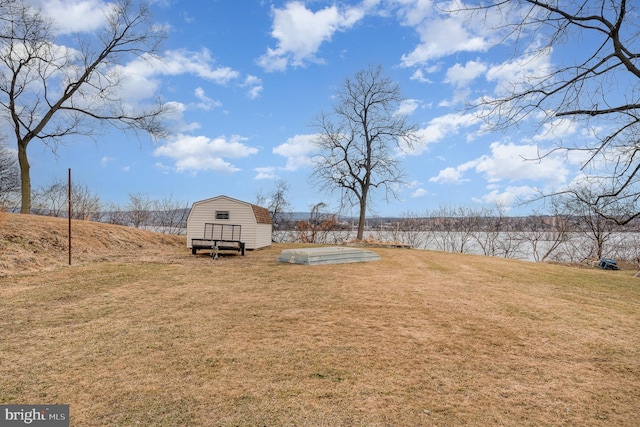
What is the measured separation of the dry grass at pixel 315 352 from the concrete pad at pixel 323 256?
3.40 metres

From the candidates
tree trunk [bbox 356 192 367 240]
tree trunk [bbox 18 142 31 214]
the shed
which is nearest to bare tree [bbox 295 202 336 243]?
tree trunk [bbox 356 192 367 240]

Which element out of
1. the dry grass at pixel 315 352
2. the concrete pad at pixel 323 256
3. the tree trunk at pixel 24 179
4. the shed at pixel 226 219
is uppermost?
the tree trunk at pixel 24 179

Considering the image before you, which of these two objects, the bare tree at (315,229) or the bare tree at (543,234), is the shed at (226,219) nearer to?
the bare tree at (315,229)

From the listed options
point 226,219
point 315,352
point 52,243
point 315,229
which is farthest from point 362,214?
point 315,352

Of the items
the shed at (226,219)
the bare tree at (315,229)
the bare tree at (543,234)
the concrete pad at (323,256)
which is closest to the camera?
the concrete pad at (323,256)

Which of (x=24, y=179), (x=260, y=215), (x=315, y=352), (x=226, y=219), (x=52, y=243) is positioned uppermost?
(x=24, y=179)

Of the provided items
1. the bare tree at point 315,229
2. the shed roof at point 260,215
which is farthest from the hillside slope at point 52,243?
the bare tree at point 315,229

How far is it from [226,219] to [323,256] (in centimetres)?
Answer: 667

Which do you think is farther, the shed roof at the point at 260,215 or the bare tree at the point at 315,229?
the bare tree at the point at 315,229

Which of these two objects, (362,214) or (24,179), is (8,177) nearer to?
(24,179)

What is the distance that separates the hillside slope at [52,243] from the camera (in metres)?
9.48

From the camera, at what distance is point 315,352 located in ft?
14.3

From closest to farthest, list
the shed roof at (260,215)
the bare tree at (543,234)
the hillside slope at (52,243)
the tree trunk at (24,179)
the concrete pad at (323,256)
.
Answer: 1. the hillside slope at (52,243)
2. the concrete pad at (323,256)
3. the tree trunk at (24,179)
4. the shed roof at (260,215)
5. the bare tree at (543,234)

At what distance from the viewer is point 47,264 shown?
385 inches
